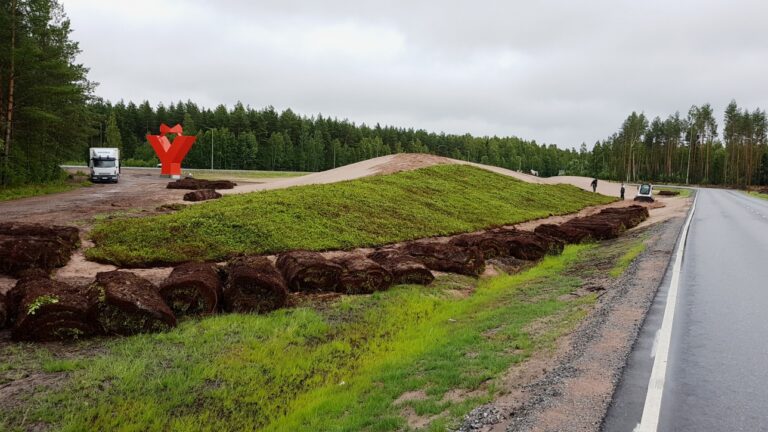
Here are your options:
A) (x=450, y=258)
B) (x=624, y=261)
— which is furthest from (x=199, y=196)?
(x=624, y=261)

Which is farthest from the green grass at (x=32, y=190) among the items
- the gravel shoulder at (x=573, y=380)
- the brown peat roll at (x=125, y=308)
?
the gravel shoulder at (x=573, y=380)

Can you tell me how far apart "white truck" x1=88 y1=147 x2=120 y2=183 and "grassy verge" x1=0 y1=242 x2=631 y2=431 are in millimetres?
42726

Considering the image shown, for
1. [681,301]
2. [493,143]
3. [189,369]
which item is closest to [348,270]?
[189,369]

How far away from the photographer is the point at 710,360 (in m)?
6.19

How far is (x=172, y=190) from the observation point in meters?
37.7

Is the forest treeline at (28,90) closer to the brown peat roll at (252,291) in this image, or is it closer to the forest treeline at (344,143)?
the brown peat roll at (252,291)

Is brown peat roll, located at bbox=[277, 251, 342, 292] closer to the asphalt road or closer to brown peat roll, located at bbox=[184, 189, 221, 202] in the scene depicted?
the asphalt road

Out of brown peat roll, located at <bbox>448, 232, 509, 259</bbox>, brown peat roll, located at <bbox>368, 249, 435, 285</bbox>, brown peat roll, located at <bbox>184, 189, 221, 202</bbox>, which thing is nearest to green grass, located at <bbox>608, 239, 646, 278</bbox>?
brown peat roll, located at <bbox>448, 232, 509, 259</bbox>

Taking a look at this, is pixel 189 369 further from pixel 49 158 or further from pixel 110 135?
pixel 110 135

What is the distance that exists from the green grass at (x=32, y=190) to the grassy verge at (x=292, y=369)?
28.8m

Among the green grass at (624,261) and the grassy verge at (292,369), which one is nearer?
the grassy verge at (292,369)

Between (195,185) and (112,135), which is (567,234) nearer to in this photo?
(195,185)

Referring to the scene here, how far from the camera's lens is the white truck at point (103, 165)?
44406 millimetres

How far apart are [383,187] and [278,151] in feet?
Result: 276
